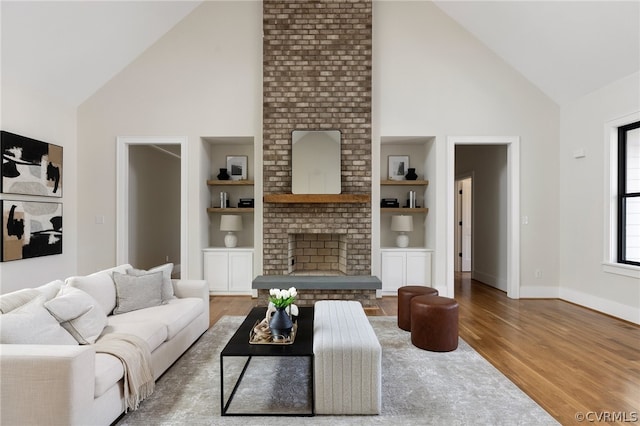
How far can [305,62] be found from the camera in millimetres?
4855

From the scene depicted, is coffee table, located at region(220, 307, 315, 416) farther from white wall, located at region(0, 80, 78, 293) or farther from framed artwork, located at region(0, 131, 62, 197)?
framed artwork, located at region(0, 131, 62, 197)

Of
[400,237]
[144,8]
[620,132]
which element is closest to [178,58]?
[144,8]

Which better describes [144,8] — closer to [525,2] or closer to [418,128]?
[418,128]

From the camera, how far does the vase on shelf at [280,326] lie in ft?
7.61

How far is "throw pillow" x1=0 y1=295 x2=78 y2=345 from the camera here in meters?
1.74

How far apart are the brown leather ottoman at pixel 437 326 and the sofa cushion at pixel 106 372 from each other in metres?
2.37

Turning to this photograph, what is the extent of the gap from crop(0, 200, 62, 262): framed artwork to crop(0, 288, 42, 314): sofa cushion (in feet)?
7.05

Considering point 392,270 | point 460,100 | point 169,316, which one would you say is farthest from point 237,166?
point 460,100

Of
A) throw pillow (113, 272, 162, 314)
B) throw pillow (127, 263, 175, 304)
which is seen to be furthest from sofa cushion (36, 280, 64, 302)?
throw pillow (127, 263, 175, 304)

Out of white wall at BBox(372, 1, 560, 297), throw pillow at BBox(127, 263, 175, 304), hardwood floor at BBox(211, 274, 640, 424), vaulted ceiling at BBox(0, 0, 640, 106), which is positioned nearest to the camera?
hardwood floor at BBox(211, 274, 640, 424)

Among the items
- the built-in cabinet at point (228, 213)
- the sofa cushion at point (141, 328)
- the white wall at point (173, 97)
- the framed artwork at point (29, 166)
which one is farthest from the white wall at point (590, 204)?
the framed artwork at point (29, 166)

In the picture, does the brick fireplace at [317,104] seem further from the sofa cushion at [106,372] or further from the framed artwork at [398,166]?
the sofa cushion at [106,372]

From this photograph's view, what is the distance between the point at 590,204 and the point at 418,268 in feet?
7.79

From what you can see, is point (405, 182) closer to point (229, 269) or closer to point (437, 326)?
point (437, 326)
